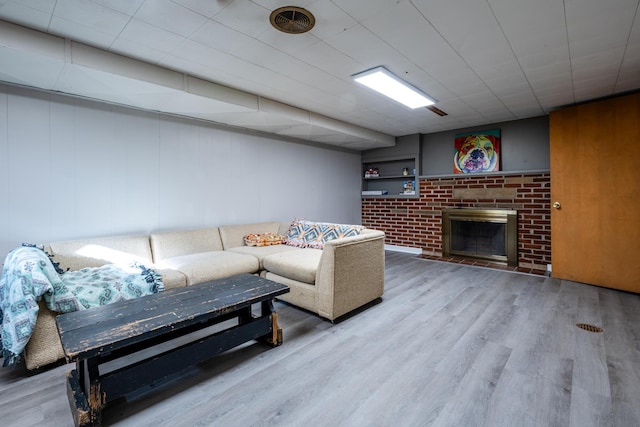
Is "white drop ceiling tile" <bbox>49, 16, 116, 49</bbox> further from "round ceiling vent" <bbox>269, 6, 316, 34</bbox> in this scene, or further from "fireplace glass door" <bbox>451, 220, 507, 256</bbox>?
"fireplace glass door" <bbox>451, 220, 507, 256</bbox>

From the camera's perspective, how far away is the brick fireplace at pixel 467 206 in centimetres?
448

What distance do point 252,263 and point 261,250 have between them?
0.43 m

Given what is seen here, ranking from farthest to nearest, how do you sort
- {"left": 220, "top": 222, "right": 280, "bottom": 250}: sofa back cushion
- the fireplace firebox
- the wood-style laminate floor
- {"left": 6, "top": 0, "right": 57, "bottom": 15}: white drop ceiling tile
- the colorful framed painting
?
1. the colorful framed painting
2. the fireplace firebox
3. {"left": 220, "top": 222, "right": 280, "bottom": 250}: sofa back cushion
4. {"left": 6, "top": 0, "right": 57, "bottom": 15}: white drop ceiling tile
5. the wood-style laminate floor

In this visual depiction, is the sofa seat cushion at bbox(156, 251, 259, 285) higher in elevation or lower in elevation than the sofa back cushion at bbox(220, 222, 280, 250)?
lower

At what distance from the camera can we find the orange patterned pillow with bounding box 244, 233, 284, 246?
157 inches

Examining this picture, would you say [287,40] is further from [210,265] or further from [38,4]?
[210,265]

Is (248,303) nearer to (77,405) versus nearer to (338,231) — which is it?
(77,405)

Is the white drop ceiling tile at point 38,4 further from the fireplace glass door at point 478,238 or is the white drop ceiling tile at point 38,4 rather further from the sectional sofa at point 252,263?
the fireplace glass door at point 478,238

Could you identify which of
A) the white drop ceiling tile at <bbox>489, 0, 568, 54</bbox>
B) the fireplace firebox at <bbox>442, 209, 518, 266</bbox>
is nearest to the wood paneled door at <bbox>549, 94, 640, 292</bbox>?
the fireplace firebox at <bbox>442, 209, 518, 266</bbox>

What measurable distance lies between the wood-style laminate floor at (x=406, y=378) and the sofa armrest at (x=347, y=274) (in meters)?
0.16

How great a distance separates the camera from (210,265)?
9.80 ft

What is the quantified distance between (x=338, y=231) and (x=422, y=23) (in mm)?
2336

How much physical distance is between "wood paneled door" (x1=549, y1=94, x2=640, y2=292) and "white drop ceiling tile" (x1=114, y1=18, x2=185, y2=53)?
176 inches

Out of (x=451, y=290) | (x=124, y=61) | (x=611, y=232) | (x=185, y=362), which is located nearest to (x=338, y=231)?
(x=451, y=290)
